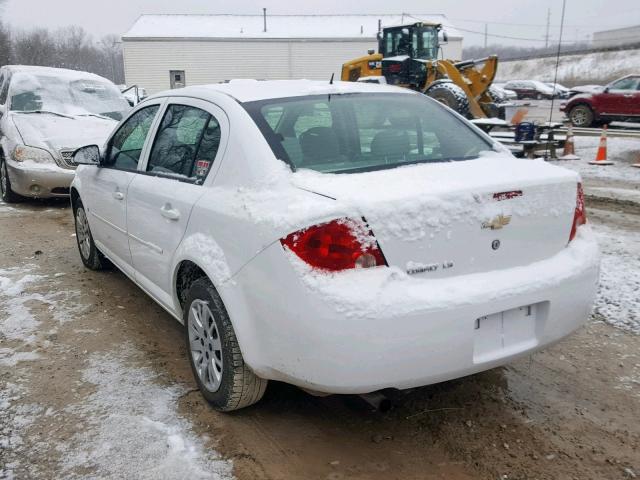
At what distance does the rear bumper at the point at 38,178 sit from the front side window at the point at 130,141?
3797 mm

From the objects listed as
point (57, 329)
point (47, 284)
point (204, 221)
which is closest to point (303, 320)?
point (204, 221)

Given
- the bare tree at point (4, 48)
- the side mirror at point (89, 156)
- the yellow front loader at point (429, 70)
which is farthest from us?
the bare tree at point (4, 48)

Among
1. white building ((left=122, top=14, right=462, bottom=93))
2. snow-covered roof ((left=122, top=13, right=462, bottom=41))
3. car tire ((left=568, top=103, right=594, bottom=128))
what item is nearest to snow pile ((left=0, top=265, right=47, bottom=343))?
car tire ((left=568, top=103, right=594, bottom=128))

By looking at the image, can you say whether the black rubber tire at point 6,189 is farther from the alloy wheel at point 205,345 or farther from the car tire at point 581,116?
the car tire at point 581,116

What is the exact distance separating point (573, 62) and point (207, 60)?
35117mm

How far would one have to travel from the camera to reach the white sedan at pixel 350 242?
92.1 inches

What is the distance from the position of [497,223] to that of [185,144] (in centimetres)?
182

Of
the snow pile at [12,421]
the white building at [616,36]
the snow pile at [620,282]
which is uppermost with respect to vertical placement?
the white building at [616,36]

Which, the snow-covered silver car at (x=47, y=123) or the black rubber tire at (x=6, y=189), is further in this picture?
the black rubber tire at (x=6, y=189)

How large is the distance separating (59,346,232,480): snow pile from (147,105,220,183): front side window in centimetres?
122

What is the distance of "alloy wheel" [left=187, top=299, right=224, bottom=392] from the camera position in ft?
9.63

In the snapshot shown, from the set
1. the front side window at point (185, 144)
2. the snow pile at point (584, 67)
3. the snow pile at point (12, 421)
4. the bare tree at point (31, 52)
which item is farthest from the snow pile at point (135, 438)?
the bare tree at point (31, 52)

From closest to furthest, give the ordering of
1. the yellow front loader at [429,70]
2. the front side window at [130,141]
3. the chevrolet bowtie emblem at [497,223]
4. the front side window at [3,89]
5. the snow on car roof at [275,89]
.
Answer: the chevrolet bowtie emblem at [497,223] < the snow on car roof at [275,89] < the front side window at [130,141] < the front side window at [3,89] < the yellow front loader at [429,70]

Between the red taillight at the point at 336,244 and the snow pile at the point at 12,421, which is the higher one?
the red taillight at the point at 336,244
